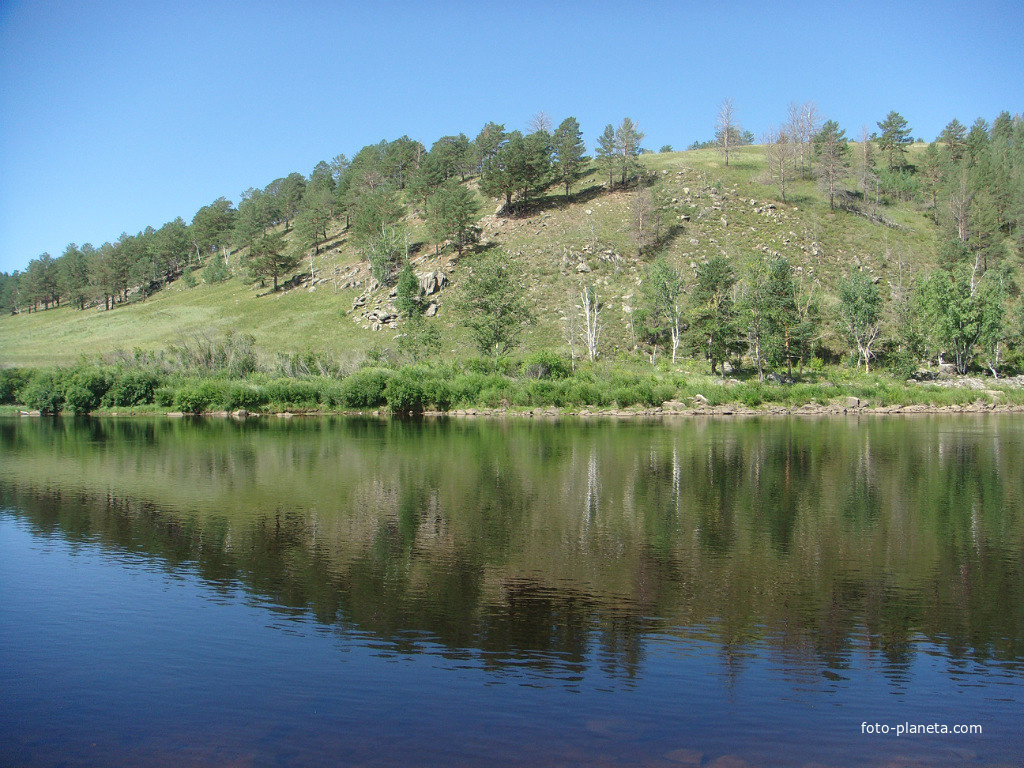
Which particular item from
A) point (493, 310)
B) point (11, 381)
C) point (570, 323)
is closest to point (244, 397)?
point (493, 310)

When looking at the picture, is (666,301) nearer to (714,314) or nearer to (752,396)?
(714,314)

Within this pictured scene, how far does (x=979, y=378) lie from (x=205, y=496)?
70931 millimetres

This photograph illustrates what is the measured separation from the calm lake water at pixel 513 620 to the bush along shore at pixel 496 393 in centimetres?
3380

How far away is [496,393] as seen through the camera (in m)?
60.2

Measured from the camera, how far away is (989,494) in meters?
21.9

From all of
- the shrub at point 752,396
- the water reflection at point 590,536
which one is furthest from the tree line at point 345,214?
the water reflection at point 590,536

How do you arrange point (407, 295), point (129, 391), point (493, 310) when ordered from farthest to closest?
point (407, 295)
point (493, 310)
point (129, 391)

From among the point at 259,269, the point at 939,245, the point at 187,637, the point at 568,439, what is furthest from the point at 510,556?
the point at 259,269

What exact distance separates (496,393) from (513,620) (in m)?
48.7

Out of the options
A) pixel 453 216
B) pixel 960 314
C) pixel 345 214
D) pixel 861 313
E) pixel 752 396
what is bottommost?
pixel 752 396

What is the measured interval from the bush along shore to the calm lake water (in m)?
33.8

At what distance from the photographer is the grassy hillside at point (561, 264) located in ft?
264

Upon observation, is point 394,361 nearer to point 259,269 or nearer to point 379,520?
point 259,269

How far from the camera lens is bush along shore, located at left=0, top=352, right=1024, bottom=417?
193 feet
